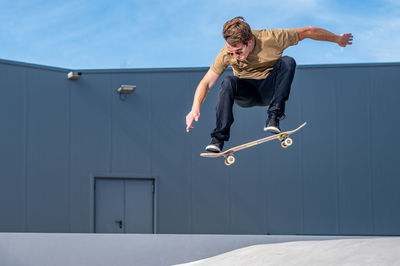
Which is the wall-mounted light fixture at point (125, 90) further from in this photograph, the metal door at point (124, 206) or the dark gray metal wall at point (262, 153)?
the metal door at point (124, 206)

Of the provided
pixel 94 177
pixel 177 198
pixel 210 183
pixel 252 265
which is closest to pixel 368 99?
pixel 210 183

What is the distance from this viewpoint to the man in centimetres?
613

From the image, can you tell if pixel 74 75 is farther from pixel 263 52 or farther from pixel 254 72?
pixel 263 52

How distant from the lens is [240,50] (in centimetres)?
605

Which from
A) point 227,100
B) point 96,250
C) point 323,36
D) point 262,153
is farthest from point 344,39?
point 262,153

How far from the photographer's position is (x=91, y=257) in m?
8.04

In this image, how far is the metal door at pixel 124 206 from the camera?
1343 cm

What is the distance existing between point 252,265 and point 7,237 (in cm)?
392

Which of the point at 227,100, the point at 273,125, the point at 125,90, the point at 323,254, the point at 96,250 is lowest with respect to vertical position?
the point at 96,250

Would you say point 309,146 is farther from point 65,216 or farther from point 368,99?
point 65,216

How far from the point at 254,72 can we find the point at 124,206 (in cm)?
782

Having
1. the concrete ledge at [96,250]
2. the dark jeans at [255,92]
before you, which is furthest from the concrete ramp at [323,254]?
the dark jeans at [255,92]

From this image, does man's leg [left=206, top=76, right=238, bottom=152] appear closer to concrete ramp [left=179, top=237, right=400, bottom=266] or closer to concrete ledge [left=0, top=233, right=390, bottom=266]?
concrete ramp [left=179, top=237, right=400, bottom=266]

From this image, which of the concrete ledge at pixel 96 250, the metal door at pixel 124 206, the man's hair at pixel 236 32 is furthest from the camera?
the metal door at pixel 124 206
